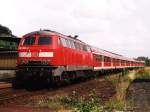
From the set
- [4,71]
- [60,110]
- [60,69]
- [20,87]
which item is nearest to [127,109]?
[60,110]

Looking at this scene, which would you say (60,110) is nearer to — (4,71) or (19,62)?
(19,62)

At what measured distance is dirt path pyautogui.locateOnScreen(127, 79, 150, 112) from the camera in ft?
36.2

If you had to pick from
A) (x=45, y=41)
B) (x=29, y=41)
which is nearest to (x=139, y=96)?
(x=45, y=41)

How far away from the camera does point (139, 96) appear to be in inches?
500

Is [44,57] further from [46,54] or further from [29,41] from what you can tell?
[29,41]

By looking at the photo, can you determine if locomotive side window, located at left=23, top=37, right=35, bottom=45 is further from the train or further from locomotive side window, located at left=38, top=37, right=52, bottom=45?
locomotive side window, located at left=38, top=37, right=52, bottom=45

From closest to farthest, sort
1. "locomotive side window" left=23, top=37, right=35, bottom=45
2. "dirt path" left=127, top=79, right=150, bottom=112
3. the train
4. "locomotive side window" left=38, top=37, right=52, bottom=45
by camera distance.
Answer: "dirt path" left=127, top=79, right=150, bottom=112 < the train < "locomotive side window" left=38, top=37, right=52, bottom=45 < "locomotive side window" left=23, top=37, right=35, bottom=45

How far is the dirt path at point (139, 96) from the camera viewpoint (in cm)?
1104

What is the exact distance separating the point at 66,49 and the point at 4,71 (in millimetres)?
12150

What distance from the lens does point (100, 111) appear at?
10.4 m

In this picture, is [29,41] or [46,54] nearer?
[46,54]

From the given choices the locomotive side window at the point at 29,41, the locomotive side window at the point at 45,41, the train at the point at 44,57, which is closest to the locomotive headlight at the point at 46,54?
the train at the point at 44,57

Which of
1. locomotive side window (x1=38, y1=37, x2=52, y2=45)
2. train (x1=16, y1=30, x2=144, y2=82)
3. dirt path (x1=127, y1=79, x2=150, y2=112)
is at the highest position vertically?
locomotive side window (x1=38, y1=37, x2=52, y2=45)

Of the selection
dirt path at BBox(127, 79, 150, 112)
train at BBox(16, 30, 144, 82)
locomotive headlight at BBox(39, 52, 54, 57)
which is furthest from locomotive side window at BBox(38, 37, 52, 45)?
dirt path at BBox(127, 79, 150, 112)
